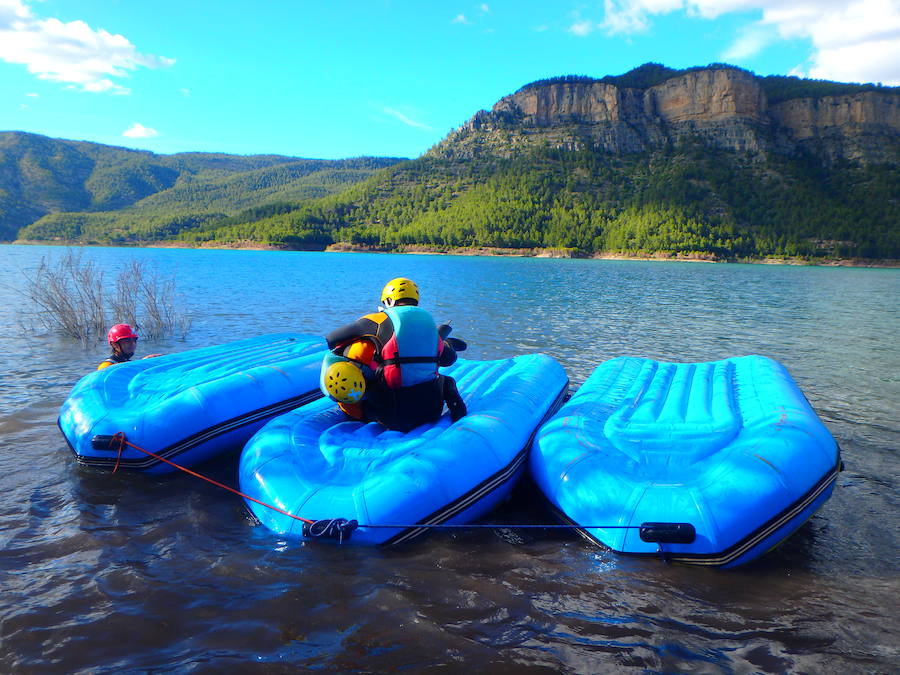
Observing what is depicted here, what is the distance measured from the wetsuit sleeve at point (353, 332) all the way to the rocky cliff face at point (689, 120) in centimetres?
10158

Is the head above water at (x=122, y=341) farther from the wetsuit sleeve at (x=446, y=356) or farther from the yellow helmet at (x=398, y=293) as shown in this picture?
the wetsuit sleeve at (x=446, y=356)

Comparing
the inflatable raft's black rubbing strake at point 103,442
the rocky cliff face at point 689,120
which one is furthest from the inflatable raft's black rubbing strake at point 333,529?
the rocky cliff face at point 689,120

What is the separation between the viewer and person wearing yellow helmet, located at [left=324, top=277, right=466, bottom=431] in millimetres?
4535

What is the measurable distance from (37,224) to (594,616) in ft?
436

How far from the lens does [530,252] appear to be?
85.7m

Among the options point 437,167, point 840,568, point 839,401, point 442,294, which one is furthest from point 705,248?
point 840,568

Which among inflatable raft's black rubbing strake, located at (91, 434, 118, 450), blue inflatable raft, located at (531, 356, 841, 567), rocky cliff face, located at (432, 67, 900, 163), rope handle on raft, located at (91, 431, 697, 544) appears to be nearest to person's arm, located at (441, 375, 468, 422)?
blue inflatable raft, located at (531, 356, 841, 567)

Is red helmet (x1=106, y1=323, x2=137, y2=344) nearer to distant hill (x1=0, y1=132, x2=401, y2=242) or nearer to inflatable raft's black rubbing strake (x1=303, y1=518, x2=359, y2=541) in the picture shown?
inflatable raft's black rubbing strake (x1=303, y1=518, x2=359, y2=541)

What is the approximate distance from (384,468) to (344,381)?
0.78 metres

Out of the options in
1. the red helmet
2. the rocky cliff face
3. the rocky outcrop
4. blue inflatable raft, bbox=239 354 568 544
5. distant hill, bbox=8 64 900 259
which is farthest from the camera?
the rocky cliff face

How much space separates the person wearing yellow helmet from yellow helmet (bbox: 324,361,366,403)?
0.05 metres

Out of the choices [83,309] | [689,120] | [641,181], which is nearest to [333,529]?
[83,309]

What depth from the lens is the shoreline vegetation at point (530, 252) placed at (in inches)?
2862

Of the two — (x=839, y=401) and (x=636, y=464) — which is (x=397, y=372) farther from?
(x=839, y=401)
